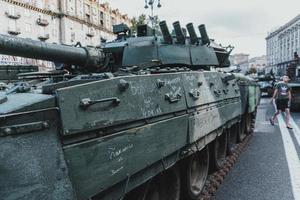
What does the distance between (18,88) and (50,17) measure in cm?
4126

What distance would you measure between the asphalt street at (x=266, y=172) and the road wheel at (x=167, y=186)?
99cm

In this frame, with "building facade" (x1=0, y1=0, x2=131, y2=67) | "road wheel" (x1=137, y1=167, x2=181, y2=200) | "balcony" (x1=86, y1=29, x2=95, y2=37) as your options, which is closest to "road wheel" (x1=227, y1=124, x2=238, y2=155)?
→ "road wheel" (x1=137, y1=167, x2=181, y2=200)

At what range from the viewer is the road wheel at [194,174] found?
16.2 feet

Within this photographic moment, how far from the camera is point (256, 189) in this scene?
225 inches

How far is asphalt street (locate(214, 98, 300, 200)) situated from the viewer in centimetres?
550

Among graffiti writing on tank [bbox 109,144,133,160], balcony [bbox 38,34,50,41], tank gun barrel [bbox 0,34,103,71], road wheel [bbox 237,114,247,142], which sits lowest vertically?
road wheel [bbox 237,114,247,142]

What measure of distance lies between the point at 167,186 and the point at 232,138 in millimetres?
4180

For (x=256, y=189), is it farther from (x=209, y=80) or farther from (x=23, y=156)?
(x=23, y=156)

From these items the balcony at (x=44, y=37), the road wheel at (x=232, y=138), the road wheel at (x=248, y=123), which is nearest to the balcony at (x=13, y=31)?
the balcony at (x=44, y=37)

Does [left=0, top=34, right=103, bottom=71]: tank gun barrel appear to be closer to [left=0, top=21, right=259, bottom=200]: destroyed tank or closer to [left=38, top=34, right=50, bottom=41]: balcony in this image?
[left=0, top=21, right=259, bottom=200]: destroyed tank

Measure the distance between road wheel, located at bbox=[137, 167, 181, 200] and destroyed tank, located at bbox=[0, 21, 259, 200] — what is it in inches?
0.5

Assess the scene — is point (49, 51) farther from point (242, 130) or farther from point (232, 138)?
point (242, 130)

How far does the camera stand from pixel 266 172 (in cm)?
663

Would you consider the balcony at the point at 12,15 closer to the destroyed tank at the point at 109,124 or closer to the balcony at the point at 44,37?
the balcony at the point at 44,37
